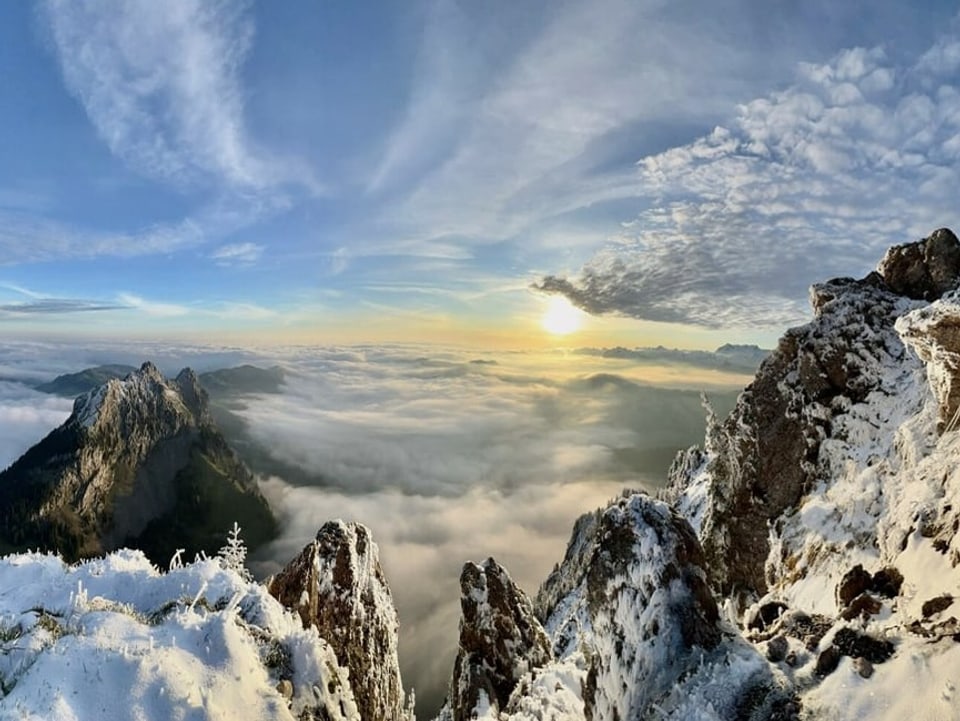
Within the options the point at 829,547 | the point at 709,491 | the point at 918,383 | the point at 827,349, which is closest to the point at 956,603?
the point at 829,547

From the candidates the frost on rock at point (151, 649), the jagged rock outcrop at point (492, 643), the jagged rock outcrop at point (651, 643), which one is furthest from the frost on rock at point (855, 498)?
the frost on rock at point (151, 649)

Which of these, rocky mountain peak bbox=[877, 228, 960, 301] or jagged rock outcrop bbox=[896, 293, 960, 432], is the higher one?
rocky mountain peak bbox=[877, 228, 960, 301]

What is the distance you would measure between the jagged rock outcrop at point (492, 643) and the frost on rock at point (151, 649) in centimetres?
1982

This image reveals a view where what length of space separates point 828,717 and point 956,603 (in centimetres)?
446

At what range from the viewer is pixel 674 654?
17422 mm

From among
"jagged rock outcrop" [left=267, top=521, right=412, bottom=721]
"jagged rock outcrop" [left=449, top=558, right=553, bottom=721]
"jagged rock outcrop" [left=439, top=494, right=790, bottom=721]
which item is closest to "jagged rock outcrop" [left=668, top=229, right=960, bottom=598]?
"jagged rock outcrop" [left=449, top=558, right=553, bottom=721]

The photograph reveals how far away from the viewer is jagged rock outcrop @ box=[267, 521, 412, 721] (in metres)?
31.1

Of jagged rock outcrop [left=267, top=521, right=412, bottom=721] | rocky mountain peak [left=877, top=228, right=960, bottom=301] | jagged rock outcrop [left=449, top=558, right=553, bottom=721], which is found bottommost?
jagged rock outcrop [left=449, top=558, right=553, bottom=721]

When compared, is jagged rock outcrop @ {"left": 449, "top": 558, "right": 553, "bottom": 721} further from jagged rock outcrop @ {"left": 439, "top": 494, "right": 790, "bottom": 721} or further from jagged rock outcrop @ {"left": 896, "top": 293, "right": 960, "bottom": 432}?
jagged rock outcrop @ {"left": 896, "top": 293, "right": 960, "bottom": 432}

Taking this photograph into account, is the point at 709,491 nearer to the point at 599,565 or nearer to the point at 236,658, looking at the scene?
the point at 599,565

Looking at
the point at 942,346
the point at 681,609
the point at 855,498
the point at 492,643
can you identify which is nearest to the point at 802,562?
the point at 855,498

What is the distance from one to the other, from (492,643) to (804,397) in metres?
28.6

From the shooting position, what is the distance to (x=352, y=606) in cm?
3334

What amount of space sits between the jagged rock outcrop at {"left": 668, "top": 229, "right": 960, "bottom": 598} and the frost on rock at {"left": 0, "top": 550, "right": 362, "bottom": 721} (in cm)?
3012
